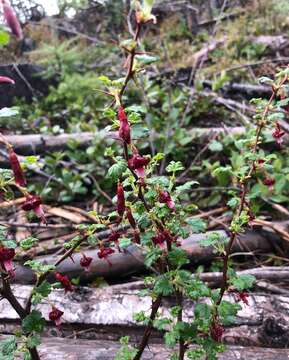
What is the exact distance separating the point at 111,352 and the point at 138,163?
3.14 feet

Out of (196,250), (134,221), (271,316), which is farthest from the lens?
(196,250)

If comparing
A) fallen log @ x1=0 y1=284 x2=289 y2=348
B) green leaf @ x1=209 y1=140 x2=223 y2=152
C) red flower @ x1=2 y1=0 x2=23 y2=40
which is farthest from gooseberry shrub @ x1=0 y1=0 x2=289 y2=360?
green leaf @ x1=209 y1=140 x2=223 y2=152

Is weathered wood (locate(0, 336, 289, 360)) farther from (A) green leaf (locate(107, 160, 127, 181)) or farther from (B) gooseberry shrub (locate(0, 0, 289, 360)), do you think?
(A) green leaf (locate(107, 160, 127, 181))

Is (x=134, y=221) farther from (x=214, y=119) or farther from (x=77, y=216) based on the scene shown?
(x=214, y=119)

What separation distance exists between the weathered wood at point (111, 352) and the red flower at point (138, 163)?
0.86 meters

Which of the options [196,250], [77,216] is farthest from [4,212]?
[196,250]

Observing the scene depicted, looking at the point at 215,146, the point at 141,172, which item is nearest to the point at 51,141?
the point at 215,146

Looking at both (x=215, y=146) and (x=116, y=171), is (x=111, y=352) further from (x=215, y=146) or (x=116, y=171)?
(x=215, y=146)

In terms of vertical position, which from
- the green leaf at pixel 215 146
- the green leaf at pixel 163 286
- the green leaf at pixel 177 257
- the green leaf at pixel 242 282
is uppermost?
the green leaf at pixel 177 257

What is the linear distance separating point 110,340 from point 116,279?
0.68 metres

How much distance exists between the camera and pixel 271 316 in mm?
1845

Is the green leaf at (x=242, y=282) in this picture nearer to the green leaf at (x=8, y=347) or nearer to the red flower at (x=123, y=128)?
the red flower at (x=123, y=128)

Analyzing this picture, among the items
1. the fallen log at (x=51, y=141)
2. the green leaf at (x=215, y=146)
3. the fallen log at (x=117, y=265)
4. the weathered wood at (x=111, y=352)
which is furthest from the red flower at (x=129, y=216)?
the fallen log at (x=51, y=141)

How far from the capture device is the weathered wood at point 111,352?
1663 mm
